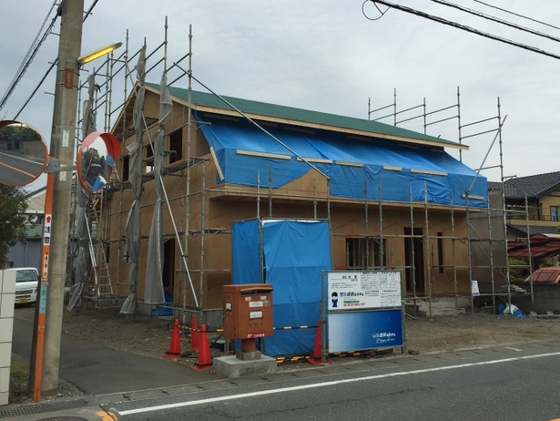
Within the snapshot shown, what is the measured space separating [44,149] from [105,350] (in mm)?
5306

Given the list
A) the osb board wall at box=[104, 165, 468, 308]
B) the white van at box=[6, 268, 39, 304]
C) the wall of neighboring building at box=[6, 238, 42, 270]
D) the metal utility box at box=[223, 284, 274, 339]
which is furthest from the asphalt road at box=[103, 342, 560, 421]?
the wall of neighboring building at box=[6, 238, 42, 270]

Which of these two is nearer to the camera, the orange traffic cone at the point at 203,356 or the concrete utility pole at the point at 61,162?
the concrete utility pole at the point at 61,162

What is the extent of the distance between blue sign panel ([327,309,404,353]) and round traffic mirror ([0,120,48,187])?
5458 mm

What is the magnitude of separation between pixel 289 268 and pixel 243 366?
2217mm

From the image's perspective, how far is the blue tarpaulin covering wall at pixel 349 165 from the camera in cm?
1317

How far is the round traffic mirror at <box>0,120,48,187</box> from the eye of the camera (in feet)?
20.5

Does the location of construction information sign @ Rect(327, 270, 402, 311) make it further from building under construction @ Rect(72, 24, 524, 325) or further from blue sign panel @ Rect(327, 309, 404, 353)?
building under construction @ Rect(72, 24, 524, 325)

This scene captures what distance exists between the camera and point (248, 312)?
8.23m

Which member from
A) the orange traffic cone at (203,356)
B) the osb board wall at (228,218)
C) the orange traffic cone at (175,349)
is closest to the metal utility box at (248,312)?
the orange traffic cone at (203,356)

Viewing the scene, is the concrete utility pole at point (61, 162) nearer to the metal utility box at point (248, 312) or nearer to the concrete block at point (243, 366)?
the concrete block at point (243, 366)

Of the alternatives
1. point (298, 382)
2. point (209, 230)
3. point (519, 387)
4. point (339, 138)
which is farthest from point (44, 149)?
point (339, 138)

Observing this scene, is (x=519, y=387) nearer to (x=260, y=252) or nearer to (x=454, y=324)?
(x=260, y=252)

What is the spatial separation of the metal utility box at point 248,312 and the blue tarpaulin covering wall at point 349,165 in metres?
4.84

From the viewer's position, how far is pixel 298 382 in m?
7.45
